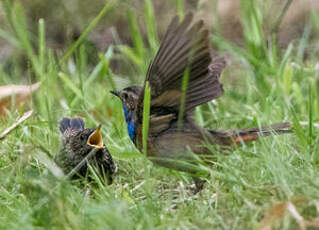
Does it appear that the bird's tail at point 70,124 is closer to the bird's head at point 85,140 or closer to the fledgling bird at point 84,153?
the fledgling bird at point 84,153

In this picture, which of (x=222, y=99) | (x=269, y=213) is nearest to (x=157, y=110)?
(x=269, y=213)

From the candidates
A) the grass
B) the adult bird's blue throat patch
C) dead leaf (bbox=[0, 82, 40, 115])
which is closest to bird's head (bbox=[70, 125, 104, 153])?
the grass

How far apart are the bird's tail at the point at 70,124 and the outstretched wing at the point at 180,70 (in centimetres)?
119

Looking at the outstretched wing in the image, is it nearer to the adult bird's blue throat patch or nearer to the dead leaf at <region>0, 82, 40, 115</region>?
the adult bird's blue throat patch

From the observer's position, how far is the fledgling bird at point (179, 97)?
12.5ft

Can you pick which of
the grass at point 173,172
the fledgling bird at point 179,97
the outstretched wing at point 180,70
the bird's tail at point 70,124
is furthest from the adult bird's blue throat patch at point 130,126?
the bird's tail at point 70,124

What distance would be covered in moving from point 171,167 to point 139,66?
335 centimetres

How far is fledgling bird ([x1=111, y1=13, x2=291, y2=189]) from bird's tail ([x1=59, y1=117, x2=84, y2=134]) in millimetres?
694

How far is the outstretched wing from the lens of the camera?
12.3ft

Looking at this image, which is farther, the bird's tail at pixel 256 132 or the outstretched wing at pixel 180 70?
the bird's tail at pixel 256 132

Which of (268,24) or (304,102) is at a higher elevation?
(268,24)

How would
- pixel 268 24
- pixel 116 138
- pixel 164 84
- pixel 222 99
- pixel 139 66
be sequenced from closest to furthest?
pixel 164 84
pixel 116 138
pixel 222 99
pixel 139 66
pixel 268 24

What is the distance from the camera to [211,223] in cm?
332

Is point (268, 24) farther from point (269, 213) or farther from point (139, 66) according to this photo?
point (269, 213)
